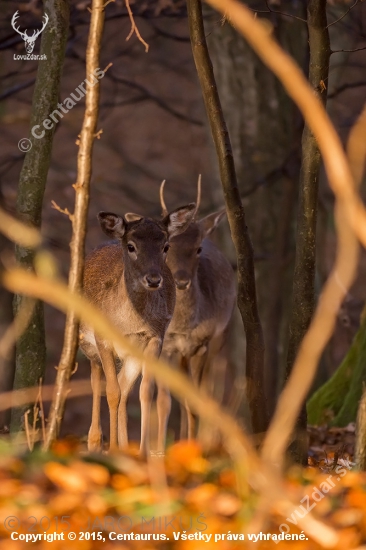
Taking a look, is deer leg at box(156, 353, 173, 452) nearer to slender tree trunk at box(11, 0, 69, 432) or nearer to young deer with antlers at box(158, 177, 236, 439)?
young deer with antlers at box(158, 177, 236, 439)

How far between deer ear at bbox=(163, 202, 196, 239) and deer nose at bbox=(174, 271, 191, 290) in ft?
3.61

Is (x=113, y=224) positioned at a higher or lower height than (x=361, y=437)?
higher

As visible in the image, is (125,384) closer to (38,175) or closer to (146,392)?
(146,392)

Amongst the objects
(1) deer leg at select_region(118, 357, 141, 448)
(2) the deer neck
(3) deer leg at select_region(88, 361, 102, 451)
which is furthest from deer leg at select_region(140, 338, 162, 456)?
(2) the deer neck

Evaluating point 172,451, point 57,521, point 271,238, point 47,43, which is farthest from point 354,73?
point 57,521

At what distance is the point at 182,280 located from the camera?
9.33 metres

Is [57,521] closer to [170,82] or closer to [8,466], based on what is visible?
[8,466]

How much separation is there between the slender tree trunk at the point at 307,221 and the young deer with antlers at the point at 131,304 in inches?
48.5

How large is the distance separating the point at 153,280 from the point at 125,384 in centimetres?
99

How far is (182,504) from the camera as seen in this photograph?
462 centimetres

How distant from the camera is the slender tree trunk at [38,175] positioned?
273 inches

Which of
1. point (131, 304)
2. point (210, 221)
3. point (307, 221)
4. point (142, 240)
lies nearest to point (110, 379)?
point (131, 304)

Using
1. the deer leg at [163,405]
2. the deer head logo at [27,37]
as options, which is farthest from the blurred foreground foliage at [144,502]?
the deer head logo at [27,37]

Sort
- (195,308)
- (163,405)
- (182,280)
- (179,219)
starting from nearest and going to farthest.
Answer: (179,219)
(163,405)
(182,280)
(195,308)
